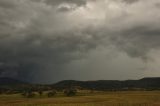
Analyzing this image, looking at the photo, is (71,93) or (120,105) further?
(71,93)

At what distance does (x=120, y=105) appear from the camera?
90.1 meters

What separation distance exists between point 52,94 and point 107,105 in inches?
3807

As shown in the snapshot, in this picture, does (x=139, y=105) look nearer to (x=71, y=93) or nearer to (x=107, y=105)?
(x=107, y=105)

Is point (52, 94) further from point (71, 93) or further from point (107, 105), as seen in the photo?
point (107, 105)

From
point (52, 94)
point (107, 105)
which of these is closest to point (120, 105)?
point (107, 105)

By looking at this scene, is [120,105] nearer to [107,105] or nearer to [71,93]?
[107,105]

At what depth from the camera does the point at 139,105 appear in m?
Answer: 89.9

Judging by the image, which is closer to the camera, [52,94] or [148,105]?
[148,105]

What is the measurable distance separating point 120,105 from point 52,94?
101 meters

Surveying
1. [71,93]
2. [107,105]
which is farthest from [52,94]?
[107,105]

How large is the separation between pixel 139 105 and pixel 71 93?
10575cm

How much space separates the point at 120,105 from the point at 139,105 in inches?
235

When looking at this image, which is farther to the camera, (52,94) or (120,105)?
(52,94)

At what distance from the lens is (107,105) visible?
9300 centimetres
